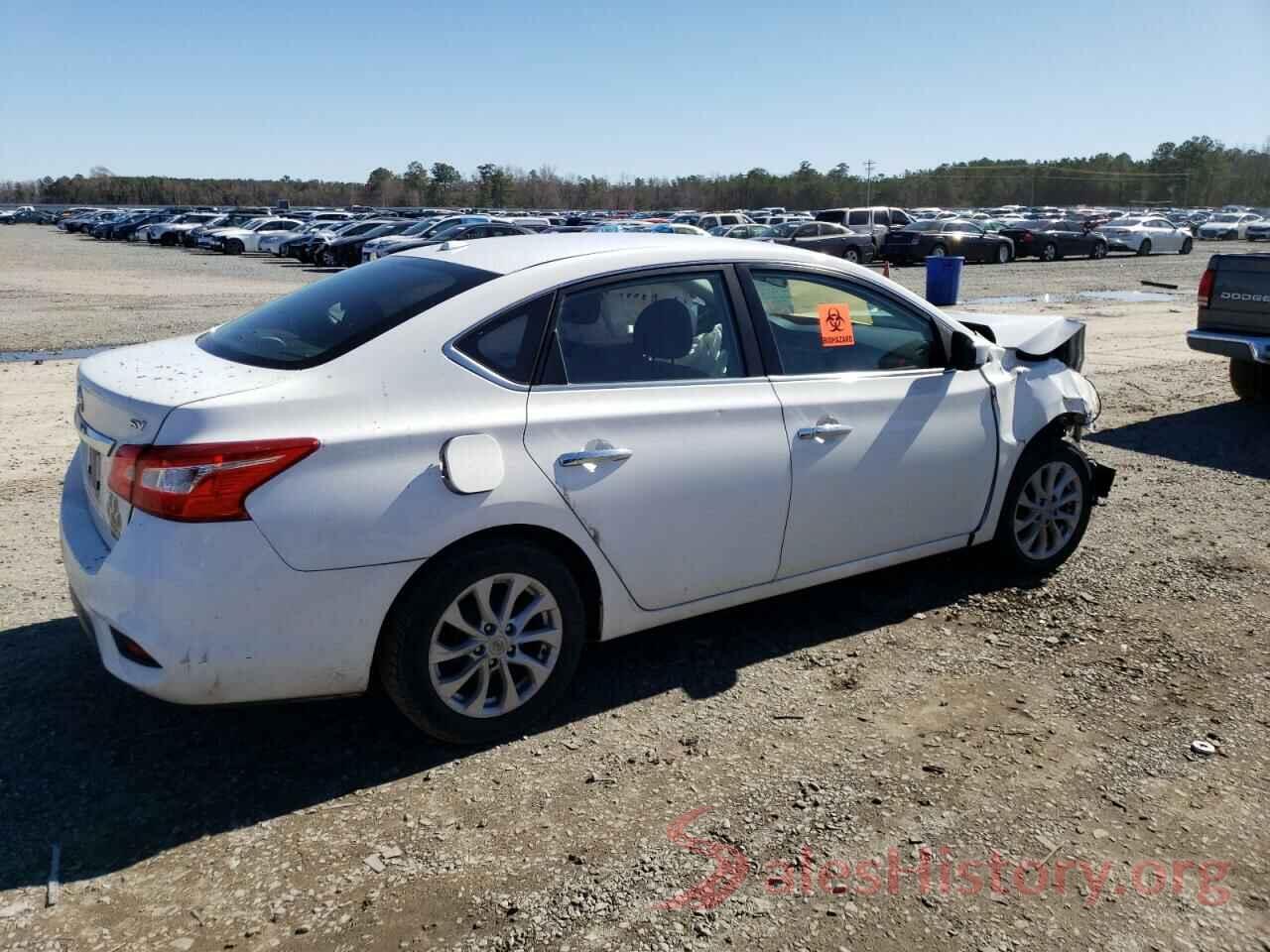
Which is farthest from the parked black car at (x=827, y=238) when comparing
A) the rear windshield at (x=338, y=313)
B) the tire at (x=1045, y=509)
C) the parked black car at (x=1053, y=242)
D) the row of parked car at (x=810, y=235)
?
the rear windshield at (x=338, y=313)

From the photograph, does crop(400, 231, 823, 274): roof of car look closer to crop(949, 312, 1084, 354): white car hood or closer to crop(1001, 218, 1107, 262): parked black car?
crop(949, 312, 1084, 354): white car hood

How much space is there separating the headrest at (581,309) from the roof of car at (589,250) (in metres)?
0.19

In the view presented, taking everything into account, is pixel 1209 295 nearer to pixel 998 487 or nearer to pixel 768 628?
pixel 998 487

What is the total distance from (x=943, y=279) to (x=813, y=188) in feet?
334

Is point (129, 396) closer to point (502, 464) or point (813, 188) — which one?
point (502, 464)

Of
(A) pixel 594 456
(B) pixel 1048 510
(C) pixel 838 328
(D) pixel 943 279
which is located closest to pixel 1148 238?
(D) pixel 943 279

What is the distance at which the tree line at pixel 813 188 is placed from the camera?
117375 millimetres

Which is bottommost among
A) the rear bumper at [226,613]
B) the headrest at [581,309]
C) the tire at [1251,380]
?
the tire at [1251,380]

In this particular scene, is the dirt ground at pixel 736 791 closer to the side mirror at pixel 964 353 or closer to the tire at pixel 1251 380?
the side mirror at pixel 964 353

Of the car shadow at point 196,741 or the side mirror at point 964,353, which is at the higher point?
the side mirror at point 964,353

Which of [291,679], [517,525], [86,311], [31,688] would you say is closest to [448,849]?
[291,679]

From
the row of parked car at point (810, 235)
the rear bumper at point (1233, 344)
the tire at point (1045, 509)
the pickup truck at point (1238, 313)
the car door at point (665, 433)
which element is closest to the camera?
the car door at point (665, 433)

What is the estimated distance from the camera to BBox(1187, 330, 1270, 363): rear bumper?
9.07 metres

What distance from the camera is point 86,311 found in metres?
19.0
